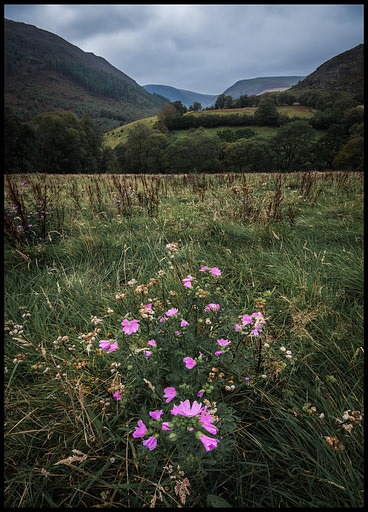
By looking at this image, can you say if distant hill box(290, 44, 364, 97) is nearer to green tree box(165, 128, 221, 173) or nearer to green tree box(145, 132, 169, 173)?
green tree box(165, 128, 221, 173)

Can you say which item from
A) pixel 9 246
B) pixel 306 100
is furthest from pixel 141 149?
pixel 306 100

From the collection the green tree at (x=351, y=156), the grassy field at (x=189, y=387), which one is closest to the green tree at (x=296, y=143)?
the green tree at (x=351, y=156)

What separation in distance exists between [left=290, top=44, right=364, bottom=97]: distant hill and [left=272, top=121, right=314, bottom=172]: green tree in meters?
99.8

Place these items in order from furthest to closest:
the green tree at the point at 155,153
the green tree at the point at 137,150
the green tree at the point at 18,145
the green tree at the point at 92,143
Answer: the green tree at the point at 137,150, the green tree at the point at 155,153, the green tree at the point at 92,143, the green tree at the point at 18,145

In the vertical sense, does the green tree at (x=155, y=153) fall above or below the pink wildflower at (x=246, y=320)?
above

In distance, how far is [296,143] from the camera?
53.6 metres

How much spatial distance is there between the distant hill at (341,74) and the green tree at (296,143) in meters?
99.8

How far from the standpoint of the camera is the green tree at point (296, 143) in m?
52.9

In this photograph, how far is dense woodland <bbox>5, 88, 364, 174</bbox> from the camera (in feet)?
134

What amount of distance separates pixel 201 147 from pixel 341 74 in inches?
6168

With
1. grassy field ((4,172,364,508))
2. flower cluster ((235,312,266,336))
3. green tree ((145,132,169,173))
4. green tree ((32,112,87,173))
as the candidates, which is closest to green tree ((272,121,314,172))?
green tree ((145,132,169,173))

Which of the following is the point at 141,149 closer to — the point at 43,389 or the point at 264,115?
the point at 264,115

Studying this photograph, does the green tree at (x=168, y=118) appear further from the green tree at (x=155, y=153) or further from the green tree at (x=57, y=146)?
the green tree at (x=57, y=146)

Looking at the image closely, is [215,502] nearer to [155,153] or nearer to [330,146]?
[155,153]
